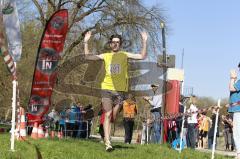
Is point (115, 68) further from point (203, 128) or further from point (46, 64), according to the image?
point (203, 128)

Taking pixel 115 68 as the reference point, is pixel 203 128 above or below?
below

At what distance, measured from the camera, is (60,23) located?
17.6 meters

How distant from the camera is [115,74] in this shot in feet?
26.8

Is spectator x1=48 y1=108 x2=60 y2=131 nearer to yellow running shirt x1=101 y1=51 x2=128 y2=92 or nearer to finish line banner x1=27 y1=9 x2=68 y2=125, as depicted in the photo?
finish line banner x1=27 y1=9 x2=68 y2=125

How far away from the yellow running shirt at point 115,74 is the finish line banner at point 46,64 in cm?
925

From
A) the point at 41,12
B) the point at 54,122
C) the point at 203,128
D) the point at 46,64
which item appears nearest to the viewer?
the point at 46,64

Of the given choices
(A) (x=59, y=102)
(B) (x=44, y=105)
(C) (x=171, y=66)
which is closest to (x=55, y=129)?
(B) (x=44, y=105)

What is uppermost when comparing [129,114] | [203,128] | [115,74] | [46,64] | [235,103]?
[46,64]

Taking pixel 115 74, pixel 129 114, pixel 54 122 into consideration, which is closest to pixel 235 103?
pixel 115 74

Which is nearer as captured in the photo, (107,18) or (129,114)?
(129,114)

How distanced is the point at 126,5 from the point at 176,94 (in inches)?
540

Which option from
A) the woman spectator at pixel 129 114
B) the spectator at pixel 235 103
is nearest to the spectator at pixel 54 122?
the woman spectator at pixel 129 114

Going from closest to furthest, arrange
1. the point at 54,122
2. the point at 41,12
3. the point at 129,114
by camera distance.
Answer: the point at 129,114 < the point at 54,122 < the point at 41,12

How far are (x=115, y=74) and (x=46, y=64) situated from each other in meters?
9.66
